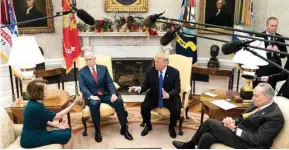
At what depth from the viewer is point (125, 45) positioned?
6.27 metres

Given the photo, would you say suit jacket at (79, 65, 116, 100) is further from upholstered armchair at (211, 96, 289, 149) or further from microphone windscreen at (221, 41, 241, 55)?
microphone windscreen at (221, 41, 241, 55)

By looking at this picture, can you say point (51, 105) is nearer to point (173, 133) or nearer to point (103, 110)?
point (103, 110)

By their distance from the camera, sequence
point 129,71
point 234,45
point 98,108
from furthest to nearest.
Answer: point 129,71 → point 98,108 → point 234,45

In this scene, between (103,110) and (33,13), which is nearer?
(103,110)

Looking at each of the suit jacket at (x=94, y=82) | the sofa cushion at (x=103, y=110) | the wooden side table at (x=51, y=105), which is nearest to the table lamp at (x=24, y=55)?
the wooden side table at (x=51, y=105)

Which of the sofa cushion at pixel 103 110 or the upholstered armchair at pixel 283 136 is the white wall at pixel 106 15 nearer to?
the sofa cushion at pixel 103 110

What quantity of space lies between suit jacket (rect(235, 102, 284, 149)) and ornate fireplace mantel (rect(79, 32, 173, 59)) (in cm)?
337

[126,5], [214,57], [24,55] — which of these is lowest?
[214,57]

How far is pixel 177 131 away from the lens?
4.58 m

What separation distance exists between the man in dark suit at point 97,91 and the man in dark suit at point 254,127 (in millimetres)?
1429

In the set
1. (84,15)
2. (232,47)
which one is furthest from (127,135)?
(232,47)

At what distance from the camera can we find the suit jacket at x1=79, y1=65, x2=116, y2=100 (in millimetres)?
4398

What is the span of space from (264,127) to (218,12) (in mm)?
3567

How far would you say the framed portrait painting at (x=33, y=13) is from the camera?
5638mm
